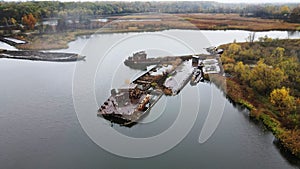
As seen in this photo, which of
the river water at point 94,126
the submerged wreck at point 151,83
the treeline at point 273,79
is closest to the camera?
the river water at point 94,126

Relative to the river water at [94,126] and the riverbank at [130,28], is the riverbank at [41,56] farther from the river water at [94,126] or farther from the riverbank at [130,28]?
the river water at [94,126]

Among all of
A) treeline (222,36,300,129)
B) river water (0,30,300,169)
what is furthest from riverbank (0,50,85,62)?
treeline (222,36,300,129)

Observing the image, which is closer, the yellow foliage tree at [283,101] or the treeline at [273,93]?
the treeline at [273,93]

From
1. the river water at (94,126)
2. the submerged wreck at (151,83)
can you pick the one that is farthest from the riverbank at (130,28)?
the submerged wreck at (151,83)

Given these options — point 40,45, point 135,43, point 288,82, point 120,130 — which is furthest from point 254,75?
point 40,45

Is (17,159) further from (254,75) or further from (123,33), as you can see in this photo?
(123,33)
